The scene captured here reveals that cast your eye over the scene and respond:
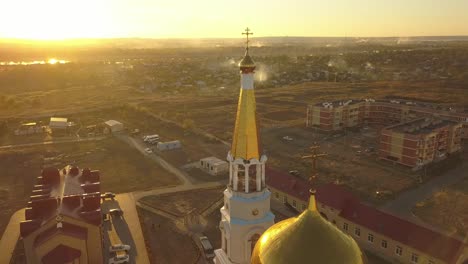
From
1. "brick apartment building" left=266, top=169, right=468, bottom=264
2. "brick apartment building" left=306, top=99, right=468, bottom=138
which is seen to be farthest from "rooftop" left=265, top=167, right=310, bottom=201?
"brick apartment building" left=306, top=99, right=468, bottom=138

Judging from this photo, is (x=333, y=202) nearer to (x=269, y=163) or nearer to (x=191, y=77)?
(x=269, y=163)

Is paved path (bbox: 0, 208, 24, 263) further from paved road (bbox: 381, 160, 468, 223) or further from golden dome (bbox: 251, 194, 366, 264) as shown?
paved road (bbox: 381, 160, 468, 223)

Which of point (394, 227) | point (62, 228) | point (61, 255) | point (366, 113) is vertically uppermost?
point (62, 228)

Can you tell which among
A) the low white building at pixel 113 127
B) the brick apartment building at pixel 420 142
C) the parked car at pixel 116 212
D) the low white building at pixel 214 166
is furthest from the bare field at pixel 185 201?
the low white building at pixel 113 127

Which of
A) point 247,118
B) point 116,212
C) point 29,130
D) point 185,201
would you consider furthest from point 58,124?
point 247,118

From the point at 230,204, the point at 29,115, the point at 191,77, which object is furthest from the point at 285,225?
the point at 191,77

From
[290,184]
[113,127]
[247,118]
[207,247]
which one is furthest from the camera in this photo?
[113,127]

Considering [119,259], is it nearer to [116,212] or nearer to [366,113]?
[116,212]
